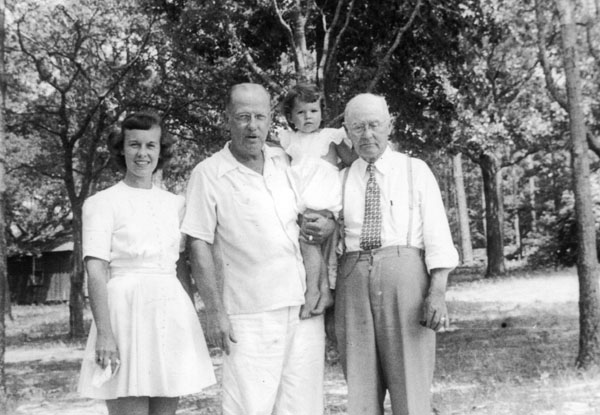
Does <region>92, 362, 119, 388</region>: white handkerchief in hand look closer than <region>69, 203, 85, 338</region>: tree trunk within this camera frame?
Yes

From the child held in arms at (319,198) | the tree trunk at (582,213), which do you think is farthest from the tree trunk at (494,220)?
the child held in arms at (319,198)

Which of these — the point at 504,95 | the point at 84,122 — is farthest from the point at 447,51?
the point at 504,95

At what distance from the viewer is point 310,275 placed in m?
3.38

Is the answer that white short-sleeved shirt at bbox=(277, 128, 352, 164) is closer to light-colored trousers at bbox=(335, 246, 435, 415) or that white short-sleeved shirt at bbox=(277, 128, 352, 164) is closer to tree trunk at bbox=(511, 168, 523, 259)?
light-colored trousers at bbox=(335, 246, 435, 415)

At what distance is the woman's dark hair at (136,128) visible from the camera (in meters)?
3.26

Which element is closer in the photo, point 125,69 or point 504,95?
point 125,69

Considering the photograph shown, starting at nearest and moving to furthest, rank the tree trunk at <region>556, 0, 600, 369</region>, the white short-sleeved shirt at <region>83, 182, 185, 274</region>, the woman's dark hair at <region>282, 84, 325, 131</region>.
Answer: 1. the white short-sleeved shirt at <region>83, 182, 185, 274</region>
2. the woman's dark hair at <region>282, 84, 325, 131</region>
3. the tree trunk at <region>556, 0, 600, 369</region>

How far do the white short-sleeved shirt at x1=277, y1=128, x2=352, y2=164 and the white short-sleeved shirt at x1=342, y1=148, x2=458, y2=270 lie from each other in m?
0.37

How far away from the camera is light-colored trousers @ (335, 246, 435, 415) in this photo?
3330 millimetres

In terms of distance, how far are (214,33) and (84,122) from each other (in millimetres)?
6379

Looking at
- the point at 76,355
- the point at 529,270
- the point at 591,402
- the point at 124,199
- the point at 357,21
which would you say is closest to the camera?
the point at 124,199

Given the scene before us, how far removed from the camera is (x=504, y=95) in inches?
901

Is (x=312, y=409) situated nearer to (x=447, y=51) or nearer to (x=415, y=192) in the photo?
(x=415, y=192)

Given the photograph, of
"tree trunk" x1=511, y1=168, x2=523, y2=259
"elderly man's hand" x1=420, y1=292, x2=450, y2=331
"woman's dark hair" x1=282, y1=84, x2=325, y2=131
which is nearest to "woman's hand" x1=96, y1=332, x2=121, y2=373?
"elderly man's hand" x1=420, y1=292, x2=450, y2=331
